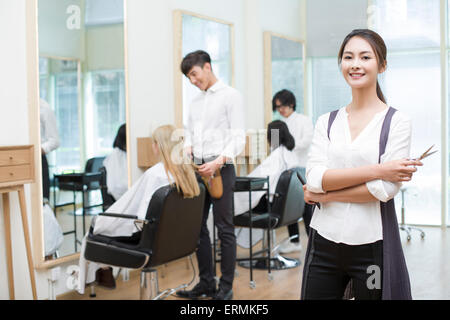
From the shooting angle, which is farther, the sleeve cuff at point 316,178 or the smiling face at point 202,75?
the smiling face at point 202,75

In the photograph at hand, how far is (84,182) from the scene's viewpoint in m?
3.42

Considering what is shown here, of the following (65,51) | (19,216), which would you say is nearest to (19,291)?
(19,216)

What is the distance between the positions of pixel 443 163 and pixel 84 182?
7.41ft

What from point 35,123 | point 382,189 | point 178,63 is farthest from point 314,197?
point 178,63

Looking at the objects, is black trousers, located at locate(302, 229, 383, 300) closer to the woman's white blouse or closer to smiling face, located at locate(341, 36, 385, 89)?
the woman's white blouse

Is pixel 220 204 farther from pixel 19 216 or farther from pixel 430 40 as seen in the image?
pixel 430 40

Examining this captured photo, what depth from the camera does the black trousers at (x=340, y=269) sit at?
147 centimetres

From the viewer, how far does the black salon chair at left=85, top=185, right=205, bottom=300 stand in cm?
259

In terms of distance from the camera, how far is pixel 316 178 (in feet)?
4.84

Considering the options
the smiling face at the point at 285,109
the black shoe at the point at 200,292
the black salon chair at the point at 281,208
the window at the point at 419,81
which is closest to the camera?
the window at the point at 419,81

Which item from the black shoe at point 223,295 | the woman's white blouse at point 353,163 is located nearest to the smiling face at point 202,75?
the black shoe at point 223,295

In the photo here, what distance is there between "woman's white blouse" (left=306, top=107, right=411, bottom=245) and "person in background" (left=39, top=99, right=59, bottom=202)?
6.56 ft

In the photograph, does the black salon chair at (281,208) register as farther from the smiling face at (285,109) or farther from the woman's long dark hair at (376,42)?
the woman's long dark hair at (376,42)

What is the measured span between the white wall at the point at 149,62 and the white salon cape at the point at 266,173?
748 mm
